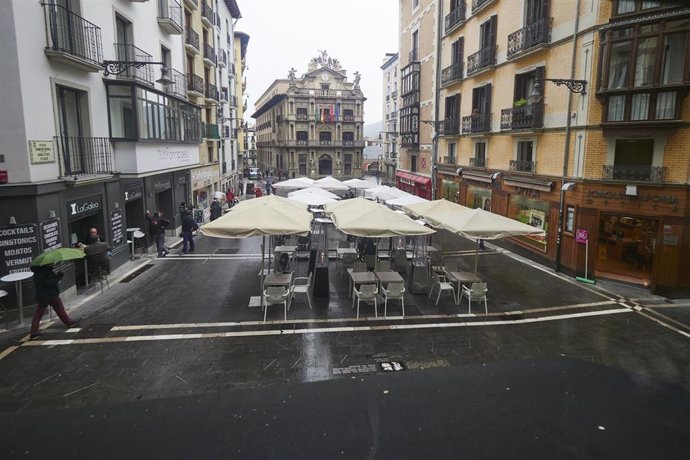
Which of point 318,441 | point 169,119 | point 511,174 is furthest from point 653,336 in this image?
point 169,119

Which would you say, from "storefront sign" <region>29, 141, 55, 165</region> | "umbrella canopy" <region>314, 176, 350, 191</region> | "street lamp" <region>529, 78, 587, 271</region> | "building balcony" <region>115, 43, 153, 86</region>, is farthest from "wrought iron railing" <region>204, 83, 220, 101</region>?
"street lamp" <region>529, 78, 587, 271</region>

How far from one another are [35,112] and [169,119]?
840 centimetres

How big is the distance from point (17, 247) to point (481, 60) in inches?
849

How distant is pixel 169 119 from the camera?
1898 cm

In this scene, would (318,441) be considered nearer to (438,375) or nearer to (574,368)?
(438,375)

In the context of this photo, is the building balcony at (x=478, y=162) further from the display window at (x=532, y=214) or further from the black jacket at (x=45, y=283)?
the black jacket at (x=45, y=283)

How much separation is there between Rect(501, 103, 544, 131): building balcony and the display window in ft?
10.4

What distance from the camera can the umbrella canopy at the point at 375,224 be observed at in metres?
11.4

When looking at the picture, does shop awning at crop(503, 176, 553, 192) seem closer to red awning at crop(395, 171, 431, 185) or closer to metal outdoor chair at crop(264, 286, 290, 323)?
metal outdoor chair at crop(264, 286, 290, 323)

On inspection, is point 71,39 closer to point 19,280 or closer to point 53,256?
point 53,256

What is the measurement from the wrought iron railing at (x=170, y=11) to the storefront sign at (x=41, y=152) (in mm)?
11169

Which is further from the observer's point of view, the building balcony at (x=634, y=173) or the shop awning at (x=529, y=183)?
the shop awning at (x=529, y=183)

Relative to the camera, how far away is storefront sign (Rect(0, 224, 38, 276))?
10.4 m

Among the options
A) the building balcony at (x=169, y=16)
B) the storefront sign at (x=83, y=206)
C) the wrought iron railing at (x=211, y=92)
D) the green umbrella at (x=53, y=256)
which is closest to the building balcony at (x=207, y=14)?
the wrought iron railing at (x=211, y=92)
